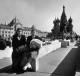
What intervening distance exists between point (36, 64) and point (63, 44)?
49.8ft

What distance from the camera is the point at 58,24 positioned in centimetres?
9219

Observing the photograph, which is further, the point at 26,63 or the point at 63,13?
the point at 63,13

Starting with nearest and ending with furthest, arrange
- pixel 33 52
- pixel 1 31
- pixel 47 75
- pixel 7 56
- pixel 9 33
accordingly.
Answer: pixel 47 75 → pixel 33 52 → pixel 7 56 → pixel 1 31 → pixel 9 33

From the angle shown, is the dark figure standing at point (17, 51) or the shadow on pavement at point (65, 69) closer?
the shadow on pavement at point (65, 69)

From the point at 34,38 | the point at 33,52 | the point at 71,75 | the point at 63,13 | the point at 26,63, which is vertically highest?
the point at 63,13

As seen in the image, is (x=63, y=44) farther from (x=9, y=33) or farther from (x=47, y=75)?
(x=9, y=33)

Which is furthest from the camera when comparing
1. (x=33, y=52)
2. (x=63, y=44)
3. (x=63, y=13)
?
(x=63, y=13)

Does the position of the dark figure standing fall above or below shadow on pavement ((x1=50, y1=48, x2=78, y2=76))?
above

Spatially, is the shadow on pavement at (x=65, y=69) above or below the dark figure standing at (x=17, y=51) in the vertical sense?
below

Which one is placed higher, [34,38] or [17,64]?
[34,38]

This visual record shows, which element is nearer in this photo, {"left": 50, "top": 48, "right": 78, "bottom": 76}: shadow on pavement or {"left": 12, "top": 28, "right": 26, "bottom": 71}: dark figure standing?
{"left": 50, "top": 48, "right": 78, "bottom": 76}: shadow on pavement

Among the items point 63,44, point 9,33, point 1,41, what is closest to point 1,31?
point 9,33

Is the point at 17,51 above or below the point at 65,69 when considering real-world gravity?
above

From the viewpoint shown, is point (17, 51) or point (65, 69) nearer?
point (17, 51)
